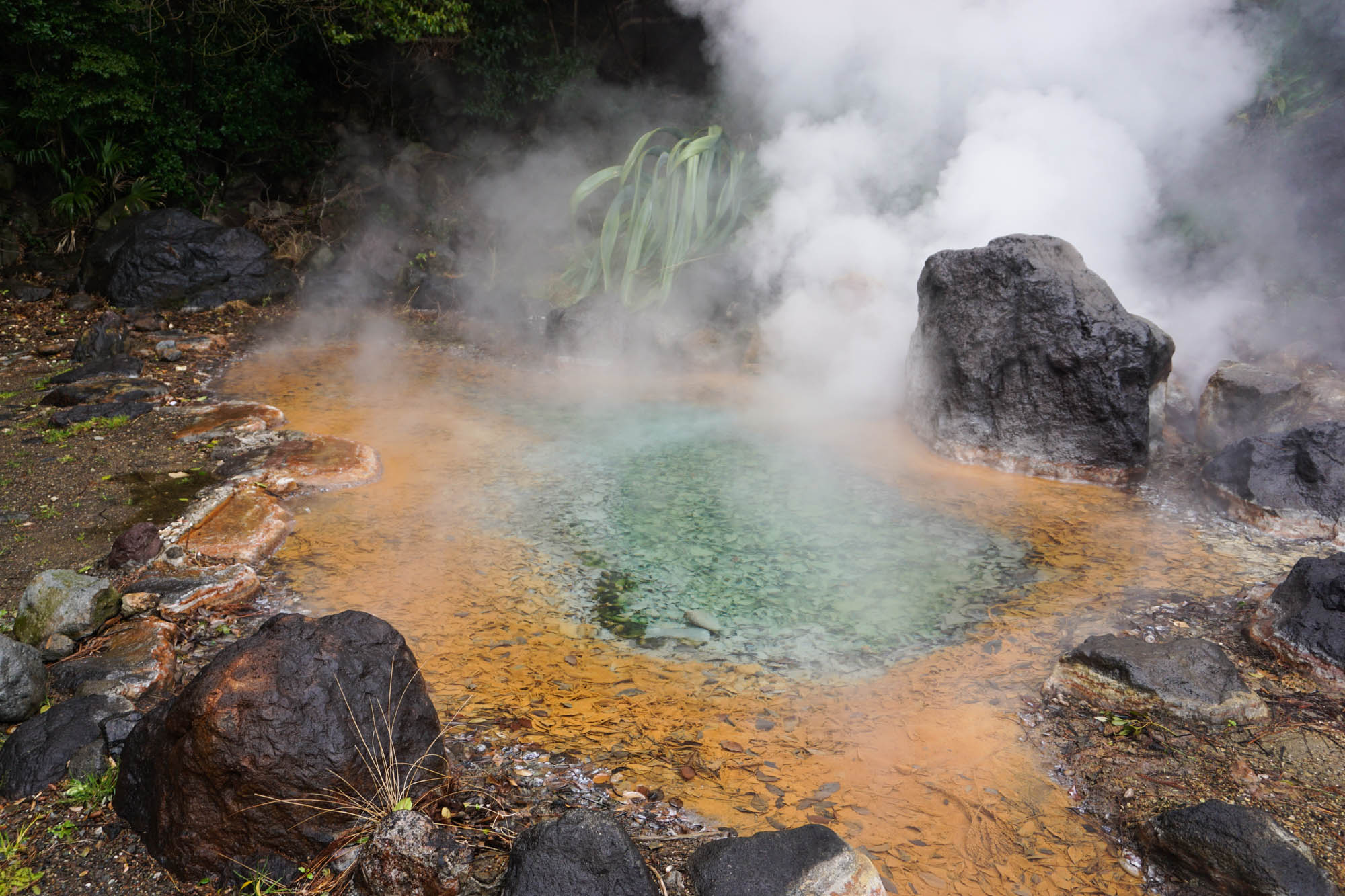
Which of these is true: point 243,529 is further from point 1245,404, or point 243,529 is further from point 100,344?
point 1245,404

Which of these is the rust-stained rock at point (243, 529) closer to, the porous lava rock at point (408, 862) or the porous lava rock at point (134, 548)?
the porous lava rock at point (134, 548)

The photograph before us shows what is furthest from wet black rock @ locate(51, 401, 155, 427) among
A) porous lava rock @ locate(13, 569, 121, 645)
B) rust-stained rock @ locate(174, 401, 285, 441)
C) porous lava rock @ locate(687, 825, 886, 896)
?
porous lava rock @ locate(687, 825, 886, 896)

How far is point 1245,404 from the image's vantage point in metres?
5.64

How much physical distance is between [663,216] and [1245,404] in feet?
17.3

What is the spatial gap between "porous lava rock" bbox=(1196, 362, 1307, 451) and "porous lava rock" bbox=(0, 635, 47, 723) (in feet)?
21.9

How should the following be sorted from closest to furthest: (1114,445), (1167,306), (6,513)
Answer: (6,513) → (1114,445) → (1167,306)

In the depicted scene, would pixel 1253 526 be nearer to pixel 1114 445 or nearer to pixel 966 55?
pixel 1114 445

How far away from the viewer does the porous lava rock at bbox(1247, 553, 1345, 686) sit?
315cm

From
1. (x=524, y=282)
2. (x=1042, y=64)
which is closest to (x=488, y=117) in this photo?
(x=524, y=282)

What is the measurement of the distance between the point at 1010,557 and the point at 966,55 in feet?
17.6

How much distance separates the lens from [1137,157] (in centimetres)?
714

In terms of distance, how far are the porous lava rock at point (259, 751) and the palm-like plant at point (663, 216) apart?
6.00 m

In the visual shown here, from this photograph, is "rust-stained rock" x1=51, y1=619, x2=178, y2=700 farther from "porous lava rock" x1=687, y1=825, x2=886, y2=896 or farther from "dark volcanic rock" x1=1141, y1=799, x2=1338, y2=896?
"dark volcanic rock" x1=1141, y1=799, x2=1338, y2=896

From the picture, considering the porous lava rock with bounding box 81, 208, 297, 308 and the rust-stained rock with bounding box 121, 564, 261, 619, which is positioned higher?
the porous lava rock with bounding box 81, 208, 297, 308
